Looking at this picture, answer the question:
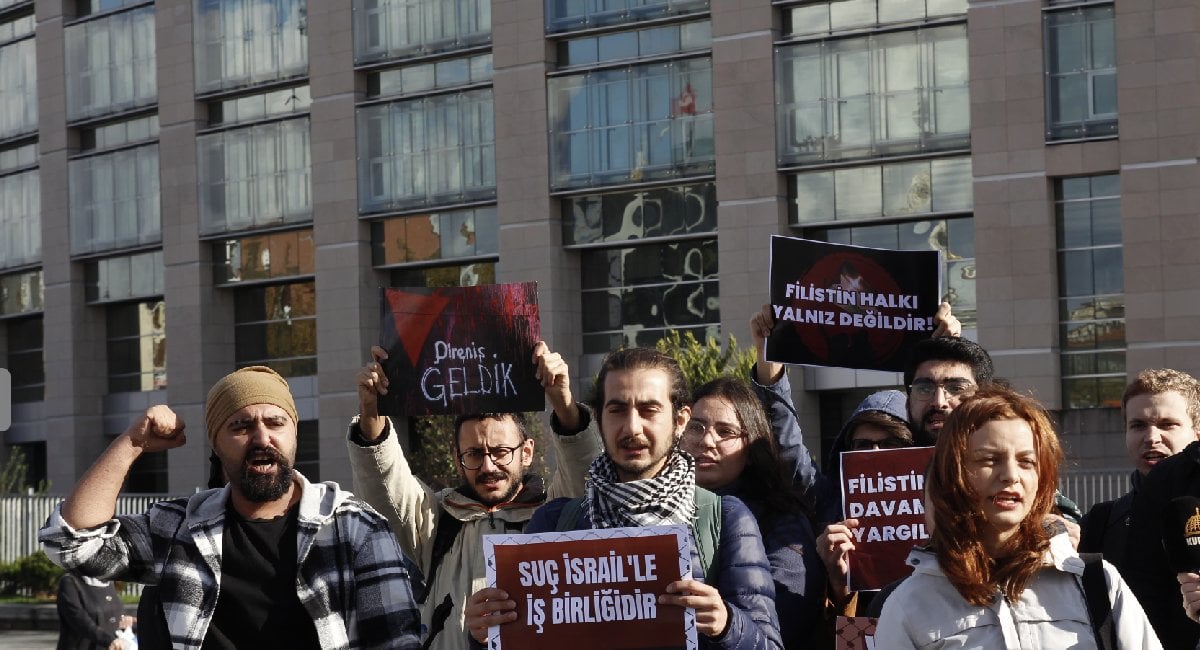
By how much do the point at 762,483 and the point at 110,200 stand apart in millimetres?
47207

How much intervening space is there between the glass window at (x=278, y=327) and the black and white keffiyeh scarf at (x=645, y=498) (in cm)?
4196

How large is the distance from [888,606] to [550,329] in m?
37.5

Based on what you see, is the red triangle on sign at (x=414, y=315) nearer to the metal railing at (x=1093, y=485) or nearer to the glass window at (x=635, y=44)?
the metal railing at (x=1093, y=485)

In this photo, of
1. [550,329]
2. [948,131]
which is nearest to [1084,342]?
[948,131]

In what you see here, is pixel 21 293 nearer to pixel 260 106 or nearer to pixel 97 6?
pixel 97 6

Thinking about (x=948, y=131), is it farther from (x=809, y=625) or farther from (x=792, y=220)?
(x=809, y=625)

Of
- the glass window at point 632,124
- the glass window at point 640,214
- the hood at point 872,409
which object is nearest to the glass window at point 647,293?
the glass window at point 640,214

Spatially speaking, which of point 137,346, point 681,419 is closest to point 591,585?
point 681,419

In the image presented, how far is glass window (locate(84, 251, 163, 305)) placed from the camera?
164ft

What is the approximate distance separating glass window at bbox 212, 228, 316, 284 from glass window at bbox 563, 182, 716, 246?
8160mm

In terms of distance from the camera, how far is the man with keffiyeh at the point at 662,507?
4.62m

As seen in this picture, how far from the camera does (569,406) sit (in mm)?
6336

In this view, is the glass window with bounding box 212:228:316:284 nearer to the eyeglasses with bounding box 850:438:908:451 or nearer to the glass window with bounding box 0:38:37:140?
the glass window with bounding box 0:38:37:140

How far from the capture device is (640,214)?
4059 centimetres
